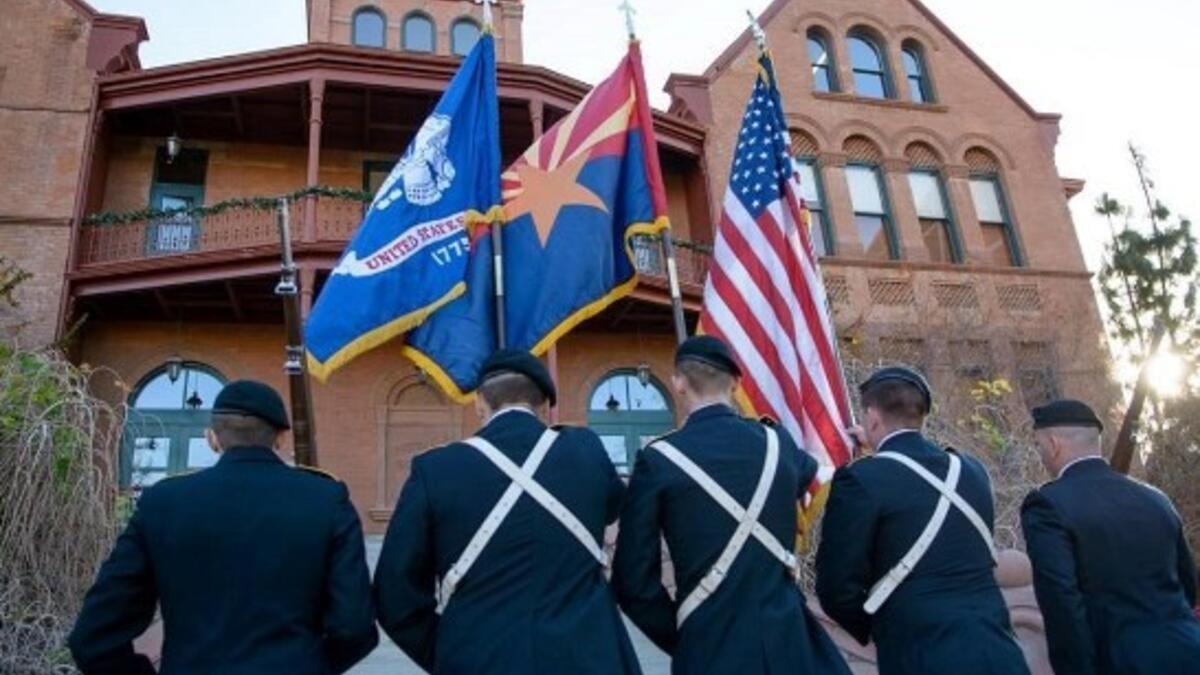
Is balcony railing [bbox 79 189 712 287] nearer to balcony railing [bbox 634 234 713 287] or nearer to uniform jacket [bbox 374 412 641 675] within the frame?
balcony railing [bbox 634 234 713 287]

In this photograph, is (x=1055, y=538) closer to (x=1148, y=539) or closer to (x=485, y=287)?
(x=1148, y=539)

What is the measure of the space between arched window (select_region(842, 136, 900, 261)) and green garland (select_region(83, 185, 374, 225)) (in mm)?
9960

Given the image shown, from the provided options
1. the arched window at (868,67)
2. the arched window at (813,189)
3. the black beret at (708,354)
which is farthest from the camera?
the arched window at (868,67)

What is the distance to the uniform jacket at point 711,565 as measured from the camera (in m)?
3.14

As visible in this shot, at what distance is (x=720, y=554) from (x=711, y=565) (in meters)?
0.05

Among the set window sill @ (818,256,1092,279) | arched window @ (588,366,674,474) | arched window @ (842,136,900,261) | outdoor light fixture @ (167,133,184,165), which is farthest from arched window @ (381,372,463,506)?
arched window @ (842,136,900,261)

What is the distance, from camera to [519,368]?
3463 mm

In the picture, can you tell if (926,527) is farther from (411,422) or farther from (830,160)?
(830,160)

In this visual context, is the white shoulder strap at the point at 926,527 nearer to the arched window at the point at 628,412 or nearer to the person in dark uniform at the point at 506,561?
the person in dark uniform at the point at 506,561

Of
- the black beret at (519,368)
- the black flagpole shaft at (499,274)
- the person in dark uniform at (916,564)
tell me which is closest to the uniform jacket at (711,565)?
the person in dark uniform at (916,564)

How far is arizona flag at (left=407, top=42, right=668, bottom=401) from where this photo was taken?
589 centimetres

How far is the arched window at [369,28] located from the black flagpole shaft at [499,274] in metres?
14.7

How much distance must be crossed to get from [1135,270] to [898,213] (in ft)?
22.6

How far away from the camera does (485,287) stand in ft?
19.8
